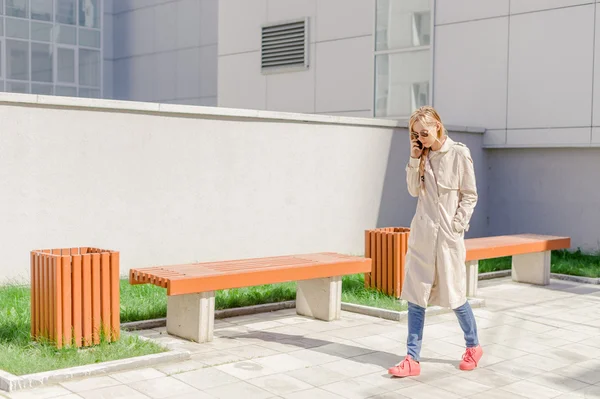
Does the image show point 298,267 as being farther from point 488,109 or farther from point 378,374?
point 488,109

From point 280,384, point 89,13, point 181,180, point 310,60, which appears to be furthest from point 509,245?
point 89,13

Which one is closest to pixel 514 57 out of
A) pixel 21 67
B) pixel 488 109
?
pixel 488 109

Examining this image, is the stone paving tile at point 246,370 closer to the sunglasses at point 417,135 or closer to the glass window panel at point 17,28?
the sunglasses at point 417,135

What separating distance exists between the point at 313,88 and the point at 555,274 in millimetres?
7345

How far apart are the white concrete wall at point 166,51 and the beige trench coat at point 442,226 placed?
861 inches

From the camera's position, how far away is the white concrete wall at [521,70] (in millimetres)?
13258

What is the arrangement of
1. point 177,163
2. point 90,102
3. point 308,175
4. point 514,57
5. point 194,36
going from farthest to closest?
point 194,36
point 514,57
point 308,175
point 177,163
point 90,102

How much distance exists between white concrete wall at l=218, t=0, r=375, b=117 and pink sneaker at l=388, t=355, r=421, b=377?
34.6ft

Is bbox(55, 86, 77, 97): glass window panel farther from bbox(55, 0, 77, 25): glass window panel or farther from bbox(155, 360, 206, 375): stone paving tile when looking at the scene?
bbox(155, 360, 206, 375): stone paving tile

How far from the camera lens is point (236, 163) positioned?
37.4ft

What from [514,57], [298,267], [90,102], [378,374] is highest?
[514,57]

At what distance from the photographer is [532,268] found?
1115 centimetres

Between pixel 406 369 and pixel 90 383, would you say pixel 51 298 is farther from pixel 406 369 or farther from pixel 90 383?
pixel 406 369

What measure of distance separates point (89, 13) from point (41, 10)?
2006mm
